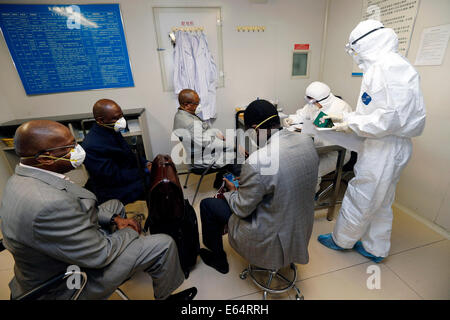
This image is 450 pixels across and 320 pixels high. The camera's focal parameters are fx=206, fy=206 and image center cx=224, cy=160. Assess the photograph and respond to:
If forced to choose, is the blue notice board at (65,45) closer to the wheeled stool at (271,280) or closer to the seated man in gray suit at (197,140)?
the seated man in gray suit at (197,140)

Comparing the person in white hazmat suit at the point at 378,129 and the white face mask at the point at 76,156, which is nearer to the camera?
the white face mask at the point at 76,156

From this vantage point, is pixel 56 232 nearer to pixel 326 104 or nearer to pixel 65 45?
pixel 326 104

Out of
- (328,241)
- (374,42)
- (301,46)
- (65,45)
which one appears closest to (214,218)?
(328,241)

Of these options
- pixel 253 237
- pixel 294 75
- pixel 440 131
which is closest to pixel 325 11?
pixel 294 75

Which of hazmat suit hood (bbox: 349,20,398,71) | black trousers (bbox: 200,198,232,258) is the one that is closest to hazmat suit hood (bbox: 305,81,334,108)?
hazmat suit hood (bbox: 349,20,398,71)

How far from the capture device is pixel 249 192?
1023 mm

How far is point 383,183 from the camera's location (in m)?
1.35

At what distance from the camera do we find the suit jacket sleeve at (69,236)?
2.59 ft

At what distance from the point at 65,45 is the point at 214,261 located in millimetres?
2795

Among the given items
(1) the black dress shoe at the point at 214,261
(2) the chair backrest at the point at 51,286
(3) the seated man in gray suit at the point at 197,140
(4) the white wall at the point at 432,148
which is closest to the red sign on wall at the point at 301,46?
(4) the white wall at the point at 432,148

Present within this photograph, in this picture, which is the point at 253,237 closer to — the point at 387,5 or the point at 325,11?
the point at 387,5

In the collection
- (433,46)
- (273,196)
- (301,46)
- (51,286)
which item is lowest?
(51,286)

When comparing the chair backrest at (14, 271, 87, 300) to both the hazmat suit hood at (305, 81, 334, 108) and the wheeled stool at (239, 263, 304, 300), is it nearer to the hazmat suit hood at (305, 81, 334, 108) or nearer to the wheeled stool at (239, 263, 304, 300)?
the wheeled stool at (239, 263, 304, 300)

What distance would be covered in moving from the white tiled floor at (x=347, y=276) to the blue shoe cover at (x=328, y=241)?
0.04 metres
